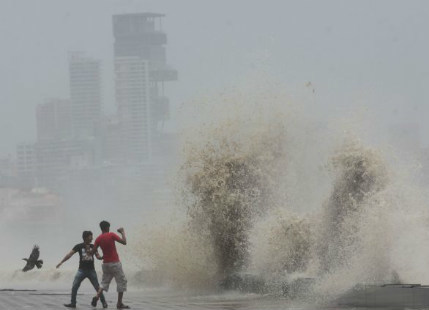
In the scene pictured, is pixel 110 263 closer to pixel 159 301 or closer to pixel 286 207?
pixel 159 301

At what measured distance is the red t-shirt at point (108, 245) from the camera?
20.5 m

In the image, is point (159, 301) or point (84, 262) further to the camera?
point (159, 301)

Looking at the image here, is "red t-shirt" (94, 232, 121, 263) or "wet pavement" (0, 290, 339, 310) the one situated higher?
"red t-shirt" (94, 232, 121, 263)

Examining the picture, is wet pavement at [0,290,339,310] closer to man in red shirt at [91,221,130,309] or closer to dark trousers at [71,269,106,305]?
dark trousers at [71,269,106,305]

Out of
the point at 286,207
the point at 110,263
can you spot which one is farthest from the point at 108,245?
the point at 286,207

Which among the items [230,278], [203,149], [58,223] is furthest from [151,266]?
[58,223]

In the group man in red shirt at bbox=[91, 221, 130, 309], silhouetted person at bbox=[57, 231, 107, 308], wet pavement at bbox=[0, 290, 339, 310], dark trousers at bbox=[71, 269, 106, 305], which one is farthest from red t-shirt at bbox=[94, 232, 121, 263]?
wet pavement at bbox=[0, 290, 339, 310]

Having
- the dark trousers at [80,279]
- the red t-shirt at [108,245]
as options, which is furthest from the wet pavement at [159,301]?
the red t-shirt at [108,245]

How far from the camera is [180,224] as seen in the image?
3328 cm

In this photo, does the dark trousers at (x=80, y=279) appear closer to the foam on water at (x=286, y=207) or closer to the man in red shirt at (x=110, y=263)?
the man in red shirt at (x=110, y=263)

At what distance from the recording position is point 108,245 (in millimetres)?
20594

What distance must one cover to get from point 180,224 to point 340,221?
289 inches

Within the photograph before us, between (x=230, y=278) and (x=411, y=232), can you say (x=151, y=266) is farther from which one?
(x=411, y=232)

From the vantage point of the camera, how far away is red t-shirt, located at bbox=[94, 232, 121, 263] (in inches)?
808
